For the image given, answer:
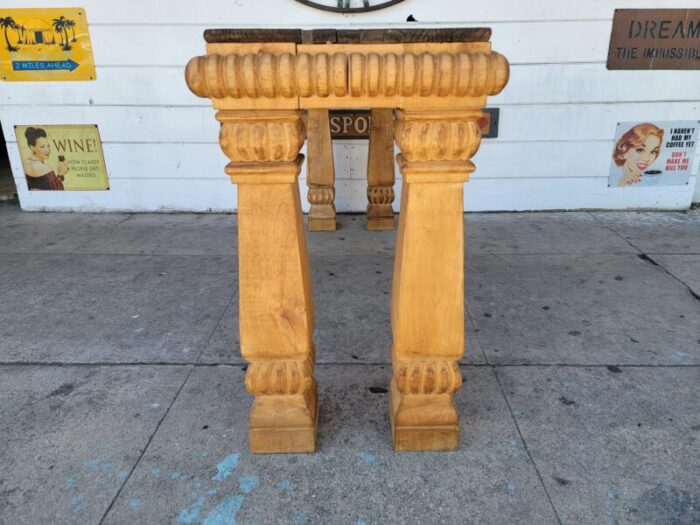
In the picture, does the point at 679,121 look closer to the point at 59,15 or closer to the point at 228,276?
the point at 228,276

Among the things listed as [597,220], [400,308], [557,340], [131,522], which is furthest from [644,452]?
[597,220]

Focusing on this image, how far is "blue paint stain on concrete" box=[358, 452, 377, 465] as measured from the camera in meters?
1.80

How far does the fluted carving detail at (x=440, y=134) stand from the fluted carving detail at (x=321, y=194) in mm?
2601

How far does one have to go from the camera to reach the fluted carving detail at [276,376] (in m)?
1.77

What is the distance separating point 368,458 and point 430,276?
2.21ft

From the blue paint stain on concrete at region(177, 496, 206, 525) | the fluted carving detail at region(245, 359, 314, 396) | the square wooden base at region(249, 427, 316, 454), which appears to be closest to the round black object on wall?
the fluted carving detail at region(245, 359, 314, 396)

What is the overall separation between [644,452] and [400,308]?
1.00 metres

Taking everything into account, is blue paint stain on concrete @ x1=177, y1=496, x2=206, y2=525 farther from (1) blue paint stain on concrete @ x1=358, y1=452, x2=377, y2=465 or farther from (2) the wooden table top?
(2) the wooden table top

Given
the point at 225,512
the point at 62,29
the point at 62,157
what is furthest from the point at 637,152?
the point at 62,157

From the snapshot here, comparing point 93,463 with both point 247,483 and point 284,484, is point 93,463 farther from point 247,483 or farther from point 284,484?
point 284,484

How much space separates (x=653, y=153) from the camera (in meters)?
4.53

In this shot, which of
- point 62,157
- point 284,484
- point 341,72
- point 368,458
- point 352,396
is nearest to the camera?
point 341,72

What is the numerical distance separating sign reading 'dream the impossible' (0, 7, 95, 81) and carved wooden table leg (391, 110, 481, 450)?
149 inches

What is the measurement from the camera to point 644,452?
1815 millimetres
